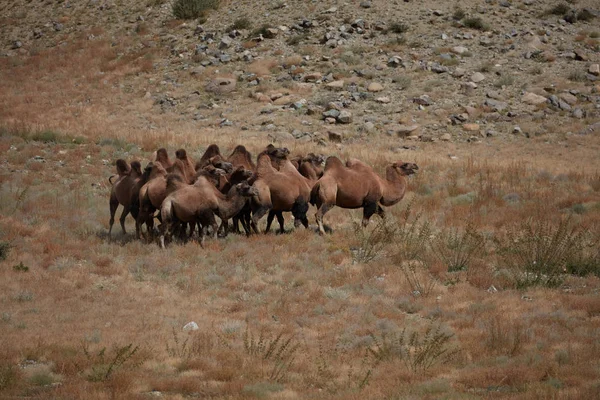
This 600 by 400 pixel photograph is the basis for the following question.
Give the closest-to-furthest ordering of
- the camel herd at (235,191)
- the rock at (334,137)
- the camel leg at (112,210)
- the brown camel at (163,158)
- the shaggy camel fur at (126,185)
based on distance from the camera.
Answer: the camel herd at (235,191)
the shaggy camel fur at (126,185)
the camel leg at (112,210)
the brown camel at (163,158)
the rock at (334,137)

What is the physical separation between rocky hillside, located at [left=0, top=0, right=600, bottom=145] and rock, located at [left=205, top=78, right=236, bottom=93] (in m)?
0.08

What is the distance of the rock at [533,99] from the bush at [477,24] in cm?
801

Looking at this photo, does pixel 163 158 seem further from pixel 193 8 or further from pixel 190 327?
pixel 193 8

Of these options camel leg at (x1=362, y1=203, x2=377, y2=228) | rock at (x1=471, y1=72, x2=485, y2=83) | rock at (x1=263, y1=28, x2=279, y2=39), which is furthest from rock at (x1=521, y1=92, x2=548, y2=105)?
camel leg at (x1=362, y1=203, x2=377, y2=228)

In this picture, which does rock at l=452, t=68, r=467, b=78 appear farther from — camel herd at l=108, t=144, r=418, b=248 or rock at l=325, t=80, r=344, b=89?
camel herd at l=108, t=144, r=418, b=248

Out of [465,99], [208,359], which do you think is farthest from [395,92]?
[208,359]

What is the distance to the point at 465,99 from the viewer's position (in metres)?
37.1

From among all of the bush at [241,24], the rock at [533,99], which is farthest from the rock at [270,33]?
the rock at [533,99]

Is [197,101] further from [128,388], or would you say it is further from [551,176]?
[128,388]

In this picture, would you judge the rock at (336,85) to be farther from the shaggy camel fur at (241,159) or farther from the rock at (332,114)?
the shaggy camel fur at (241,159)

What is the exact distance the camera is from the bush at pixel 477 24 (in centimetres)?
4397

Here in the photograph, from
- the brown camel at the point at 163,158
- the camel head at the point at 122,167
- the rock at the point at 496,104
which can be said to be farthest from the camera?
the rock at the point at 496,104

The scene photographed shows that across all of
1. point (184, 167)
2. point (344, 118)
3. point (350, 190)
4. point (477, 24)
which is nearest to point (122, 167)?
point (184, 167)

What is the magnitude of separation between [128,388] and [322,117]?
26903 millimetres
